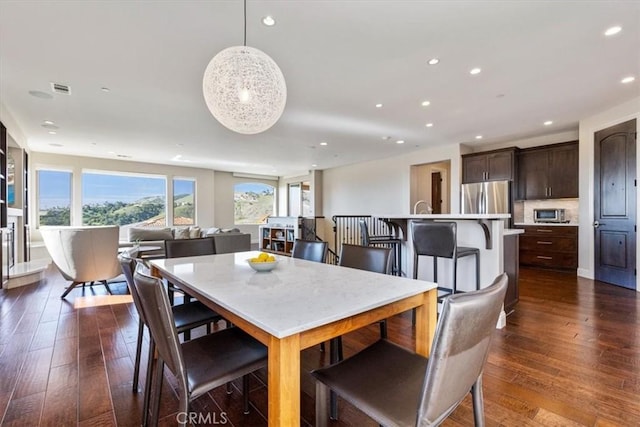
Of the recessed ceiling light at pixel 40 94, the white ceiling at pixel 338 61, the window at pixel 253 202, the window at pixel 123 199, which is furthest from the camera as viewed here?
the window at pixel 253 202

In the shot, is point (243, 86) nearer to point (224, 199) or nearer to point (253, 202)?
point (224, 199)

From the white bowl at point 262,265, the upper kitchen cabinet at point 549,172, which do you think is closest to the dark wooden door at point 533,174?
the upper kitchen cabinet at point 549,172

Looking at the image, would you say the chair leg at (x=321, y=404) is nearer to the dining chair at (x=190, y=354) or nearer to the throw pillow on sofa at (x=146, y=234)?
the dining chair at (x=190, y=354)

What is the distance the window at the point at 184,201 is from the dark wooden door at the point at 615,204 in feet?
31.5

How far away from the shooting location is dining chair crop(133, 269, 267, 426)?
40.1 inches

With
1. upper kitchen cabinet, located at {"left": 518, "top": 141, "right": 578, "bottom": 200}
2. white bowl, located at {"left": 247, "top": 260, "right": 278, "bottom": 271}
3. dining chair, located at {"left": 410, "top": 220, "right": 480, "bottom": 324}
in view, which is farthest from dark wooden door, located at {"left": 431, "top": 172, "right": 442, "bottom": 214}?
white bowl, located at {"left": 247, "top": 260, "right": 278, "bottom": 271}

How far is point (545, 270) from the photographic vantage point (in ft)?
17.9

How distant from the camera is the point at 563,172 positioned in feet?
17.7

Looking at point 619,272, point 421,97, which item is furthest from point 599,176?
point 421,97

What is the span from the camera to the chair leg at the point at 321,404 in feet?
3.72

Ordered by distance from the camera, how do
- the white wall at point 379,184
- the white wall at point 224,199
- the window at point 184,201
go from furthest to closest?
the white wall at point 224,199
the window at point 184,201
the white wall at point 379,184

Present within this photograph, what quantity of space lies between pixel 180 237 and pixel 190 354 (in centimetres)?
584

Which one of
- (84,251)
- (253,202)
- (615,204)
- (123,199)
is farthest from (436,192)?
(123,199)

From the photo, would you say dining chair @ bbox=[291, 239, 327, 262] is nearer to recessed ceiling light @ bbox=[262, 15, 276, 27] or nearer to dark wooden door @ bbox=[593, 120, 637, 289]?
recessed ceiling light @ bbox=[262, 15, 276, 27]
